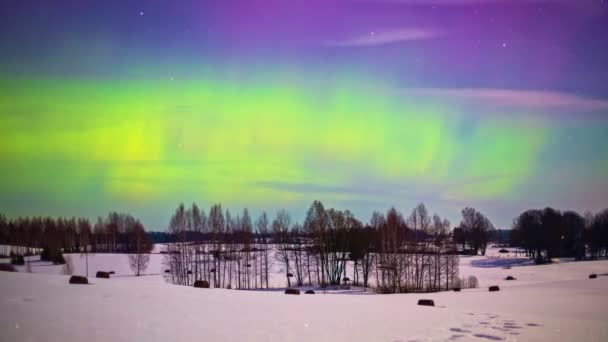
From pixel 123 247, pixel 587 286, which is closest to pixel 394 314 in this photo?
pixel 587 286

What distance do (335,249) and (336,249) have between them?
1108 mm

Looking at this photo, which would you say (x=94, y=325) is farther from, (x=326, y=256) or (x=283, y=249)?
(x=283, y=249)

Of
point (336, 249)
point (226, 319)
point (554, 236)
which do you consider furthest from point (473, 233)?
point (226, 319)

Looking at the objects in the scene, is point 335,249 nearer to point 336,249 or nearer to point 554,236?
point 336,249

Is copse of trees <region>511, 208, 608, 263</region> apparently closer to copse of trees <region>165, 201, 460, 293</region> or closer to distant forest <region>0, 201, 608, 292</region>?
distant forest <region>0, 201, 608, 292</region>

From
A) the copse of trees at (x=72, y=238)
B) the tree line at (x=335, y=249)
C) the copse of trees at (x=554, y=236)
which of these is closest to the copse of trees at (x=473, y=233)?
the copse of trees at (x=554, y=236)

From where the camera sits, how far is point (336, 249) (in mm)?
72688

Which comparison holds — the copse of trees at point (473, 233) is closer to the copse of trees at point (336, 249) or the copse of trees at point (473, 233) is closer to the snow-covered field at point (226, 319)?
the copse of trees at point (336, 249)

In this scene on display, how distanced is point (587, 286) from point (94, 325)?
3843cm

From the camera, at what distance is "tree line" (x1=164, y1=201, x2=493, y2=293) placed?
61281 mm

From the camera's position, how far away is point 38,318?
11445mm

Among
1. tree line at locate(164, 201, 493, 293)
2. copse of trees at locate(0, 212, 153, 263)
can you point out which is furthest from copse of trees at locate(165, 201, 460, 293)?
copse of trees at locate(0, 212, 153, 263)

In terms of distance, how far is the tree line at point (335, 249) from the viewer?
61281 mm

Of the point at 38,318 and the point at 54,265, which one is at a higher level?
the point at 38,318
